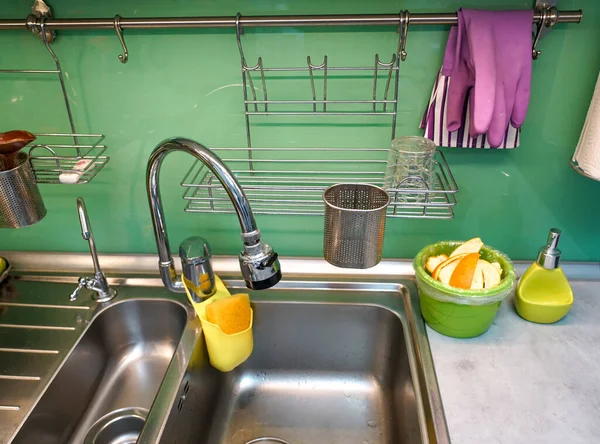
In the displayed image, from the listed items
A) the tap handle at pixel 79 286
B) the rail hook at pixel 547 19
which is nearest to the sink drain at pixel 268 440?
the tap handle at pixel 79 286

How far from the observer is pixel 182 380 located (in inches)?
36.7

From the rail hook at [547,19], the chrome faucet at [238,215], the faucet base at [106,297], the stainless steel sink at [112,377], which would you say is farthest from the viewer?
the faucet base at [106,297]

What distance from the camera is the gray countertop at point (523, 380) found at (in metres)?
0.81

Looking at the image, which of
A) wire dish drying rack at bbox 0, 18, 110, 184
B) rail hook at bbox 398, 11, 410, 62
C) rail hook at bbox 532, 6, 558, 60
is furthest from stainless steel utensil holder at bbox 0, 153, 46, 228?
rail hook at bbox 532, 6, 558, 60

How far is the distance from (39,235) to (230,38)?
726 mm

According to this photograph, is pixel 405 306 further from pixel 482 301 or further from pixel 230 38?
pixel 230 38

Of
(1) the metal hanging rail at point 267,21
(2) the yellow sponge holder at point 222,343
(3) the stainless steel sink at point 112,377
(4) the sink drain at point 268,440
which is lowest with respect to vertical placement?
(4) the sink drain at point 268,440

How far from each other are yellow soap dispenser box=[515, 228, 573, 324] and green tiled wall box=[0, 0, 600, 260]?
16 centimetres

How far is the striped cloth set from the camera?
94cm

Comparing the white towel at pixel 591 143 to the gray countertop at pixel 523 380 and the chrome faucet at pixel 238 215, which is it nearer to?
the gray countertop at pixel 523 380

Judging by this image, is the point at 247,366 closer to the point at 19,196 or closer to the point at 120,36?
the point at 19,196

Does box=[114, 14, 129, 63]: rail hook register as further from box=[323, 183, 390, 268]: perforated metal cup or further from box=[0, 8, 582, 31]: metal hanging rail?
box=[323, 183, 390, 268]: perforated metal cup

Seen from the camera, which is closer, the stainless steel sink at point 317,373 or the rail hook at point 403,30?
the rail hook at point 403,30

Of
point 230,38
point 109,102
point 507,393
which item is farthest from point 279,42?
point 507,393
